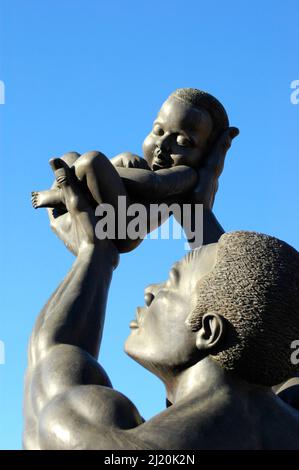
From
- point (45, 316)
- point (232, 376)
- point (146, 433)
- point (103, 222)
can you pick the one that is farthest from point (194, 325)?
point (103, 222)

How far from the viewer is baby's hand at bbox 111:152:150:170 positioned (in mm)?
5629

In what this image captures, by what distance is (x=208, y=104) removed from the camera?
582cm

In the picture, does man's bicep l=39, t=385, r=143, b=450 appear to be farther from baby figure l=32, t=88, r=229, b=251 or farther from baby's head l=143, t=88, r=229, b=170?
baby's head l=143, t=88, r=229, b=170

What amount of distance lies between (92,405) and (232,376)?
24.6 inches

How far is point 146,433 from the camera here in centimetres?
368

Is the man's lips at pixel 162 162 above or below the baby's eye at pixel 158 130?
below

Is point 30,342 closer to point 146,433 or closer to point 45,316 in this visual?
point 45,316

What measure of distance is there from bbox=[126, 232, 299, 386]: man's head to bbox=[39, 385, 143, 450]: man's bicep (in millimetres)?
337

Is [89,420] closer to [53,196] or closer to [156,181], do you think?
[156,181]

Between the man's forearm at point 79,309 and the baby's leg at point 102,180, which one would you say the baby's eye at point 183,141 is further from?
the man's forearm at point 79,309

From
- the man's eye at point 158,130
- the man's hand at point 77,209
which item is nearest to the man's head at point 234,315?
the man's hand at point 77,209

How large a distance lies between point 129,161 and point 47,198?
1.82 feet

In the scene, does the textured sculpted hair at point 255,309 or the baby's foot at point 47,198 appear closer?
the textured sculpted hair at point 255,309

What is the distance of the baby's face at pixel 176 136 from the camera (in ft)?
18.6
